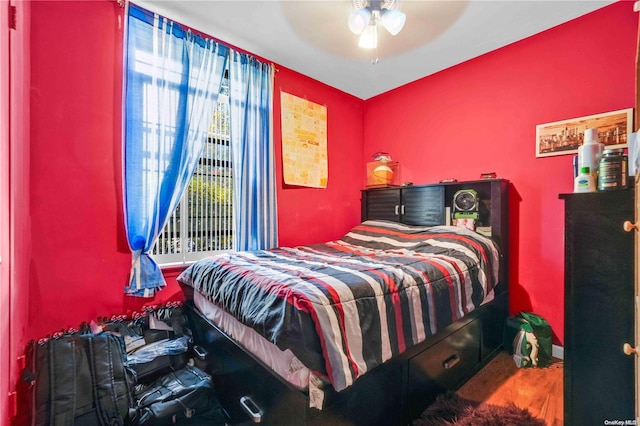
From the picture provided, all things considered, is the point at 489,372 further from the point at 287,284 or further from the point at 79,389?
the point at 79,389

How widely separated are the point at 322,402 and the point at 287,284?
47cm

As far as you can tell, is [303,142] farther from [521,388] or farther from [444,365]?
[521,388]

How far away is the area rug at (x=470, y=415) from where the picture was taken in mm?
1448

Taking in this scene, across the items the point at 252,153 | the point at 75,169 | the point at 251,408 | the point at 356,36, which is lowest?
the point at 251,408

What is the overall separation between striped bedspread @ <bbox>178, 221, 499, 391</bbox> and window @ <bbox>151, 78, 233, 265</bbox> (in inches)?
14.8

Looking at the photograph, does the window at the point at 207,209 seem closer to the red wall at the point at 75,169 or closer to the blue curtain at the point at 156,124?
the blue curtain at the point at 156,124

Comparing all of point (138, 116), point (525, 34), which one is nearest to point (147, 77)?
point (138, 116)

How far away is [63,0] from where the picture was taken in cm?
172

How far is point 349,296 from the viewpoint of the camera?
1.17 meters

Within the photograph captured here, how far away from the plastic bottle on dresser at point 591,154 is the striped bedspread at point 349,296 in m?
0.82

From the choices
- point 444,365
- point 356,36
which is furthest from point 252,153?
point 444,365

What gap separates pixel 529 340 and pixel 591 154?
4.80ft

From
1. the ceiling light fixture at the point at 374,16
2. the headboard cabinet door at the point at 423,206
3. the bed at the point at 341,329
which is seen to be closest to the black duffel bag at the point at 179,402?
the bed at the point at 341,329

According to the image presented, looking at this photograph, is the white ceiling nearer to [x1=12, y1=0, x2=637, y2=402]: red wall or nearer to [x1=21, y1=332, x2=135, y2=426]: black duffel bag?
[x1=12, y1=0, x2=637, y2=402]: red wall
